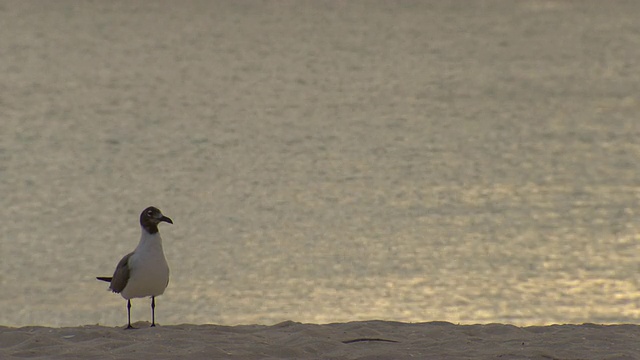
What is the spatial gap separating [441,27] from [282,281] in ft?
191

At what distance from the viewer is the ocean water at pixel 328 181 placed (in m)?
21.5

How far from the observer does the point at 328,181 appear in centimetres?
3075

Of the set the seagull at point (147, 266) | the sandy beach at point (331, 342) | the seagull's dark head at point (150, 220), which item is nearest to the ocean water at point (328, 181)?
the seagull at point (147, 266)

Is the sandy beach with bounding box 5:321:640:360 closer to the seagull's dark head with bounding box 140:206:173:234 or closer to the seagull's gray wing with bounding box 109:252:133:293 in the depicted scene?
the seagull's gray wing with bounding box 109:252:133:293

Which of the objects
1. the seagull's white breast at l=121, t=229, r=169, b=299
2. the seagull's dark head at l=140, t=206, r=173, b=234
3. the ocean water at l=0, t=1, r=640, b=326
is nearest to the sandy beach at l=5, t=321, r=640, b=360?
the seagull's white breast at l=121, t=229, r=169, b=299

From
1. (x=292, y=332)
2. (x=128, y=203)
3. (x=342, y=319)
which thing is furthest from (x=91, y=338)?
(x=128, y=203)

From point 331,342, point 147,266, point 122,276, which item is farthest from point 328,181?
point 331,342

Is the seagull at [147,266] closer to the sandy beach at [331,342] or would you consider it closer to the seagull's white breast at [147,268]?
the seagull's white breast at [147,268]

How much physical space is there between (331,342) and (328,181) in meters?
17.9

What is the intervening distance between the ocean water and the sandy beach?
576cm

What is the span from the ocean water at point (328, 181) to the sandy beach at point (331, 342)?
5.76 m

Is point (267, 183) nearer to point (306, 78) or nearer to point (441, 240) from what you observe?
point (441, 240)

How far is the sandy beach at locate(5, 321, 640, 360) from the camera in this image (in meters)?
12.4

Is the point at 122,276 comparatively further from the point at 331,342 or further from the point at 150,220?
the point at 331,342
